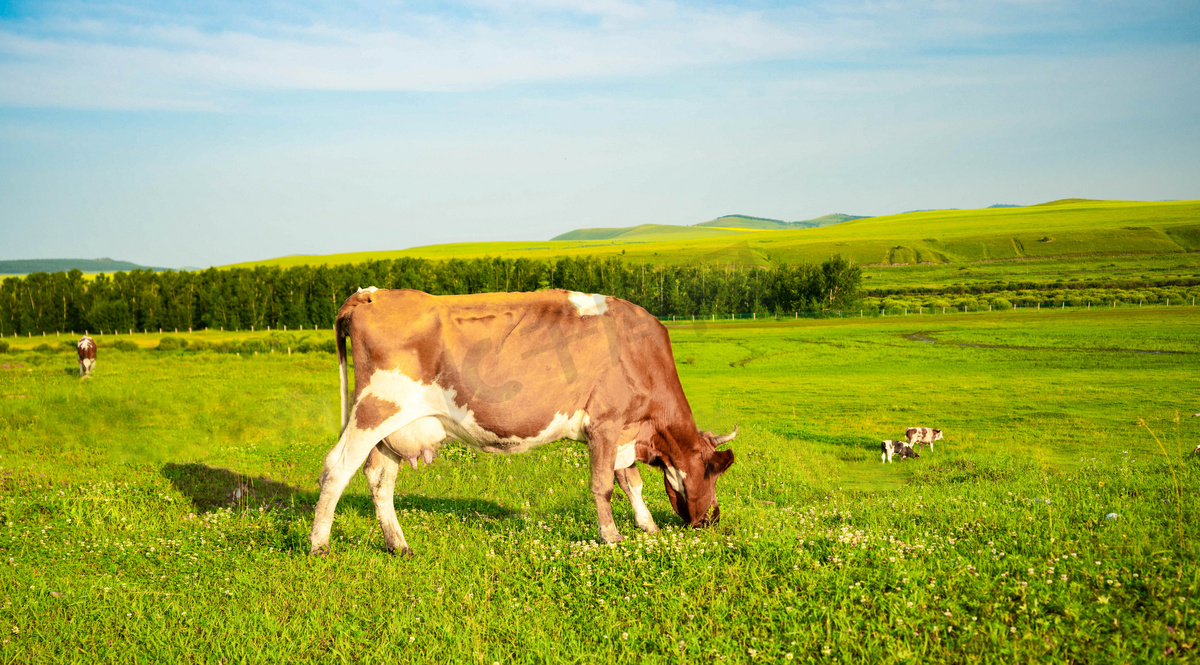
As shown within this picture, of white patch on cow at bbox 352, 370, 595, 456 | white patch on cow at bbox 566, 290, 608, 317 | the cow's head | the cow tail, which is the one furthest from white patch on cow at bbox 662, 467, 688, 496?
the cow tail

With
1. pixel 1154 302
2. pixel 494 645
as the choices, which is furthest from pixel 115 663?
pixel 1154 302

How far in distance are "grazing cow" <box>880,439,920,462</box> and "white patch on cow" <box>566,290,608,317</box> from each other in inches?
527

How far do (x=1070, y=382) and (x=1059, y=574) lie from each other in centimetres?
3182

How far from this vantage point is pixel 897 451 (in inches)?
730

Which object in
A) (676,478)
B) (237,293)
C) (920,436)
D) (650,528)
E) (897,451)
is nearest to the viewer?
(650,528)

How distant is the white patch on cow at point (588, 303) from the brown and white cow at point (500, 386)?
14 mm

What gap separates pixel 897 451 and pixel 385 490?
50.0 ft

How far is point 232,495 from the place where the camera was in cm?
1146

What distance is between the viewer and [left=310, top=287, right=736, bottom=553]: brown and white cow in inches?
294

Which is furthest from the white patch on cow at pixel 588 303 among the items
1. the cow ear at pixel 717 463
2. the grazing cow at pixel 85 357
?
the grazing cow at pixel 85 357

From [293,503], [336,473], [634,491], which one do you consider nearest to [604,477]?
[634,491]

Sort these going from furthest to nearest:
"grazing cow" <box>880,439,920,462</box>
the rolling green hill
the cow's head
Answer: the rolling green hill
"grazing cow" <box>880,439,920,462</box>
the cow's head

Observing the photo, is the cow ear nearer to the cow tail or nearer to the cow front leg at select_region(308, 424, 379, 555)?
the cow front leg at select_region(308, 424, 379, 555)

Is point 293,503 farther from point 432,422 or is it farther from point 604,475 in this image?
point 604,475
